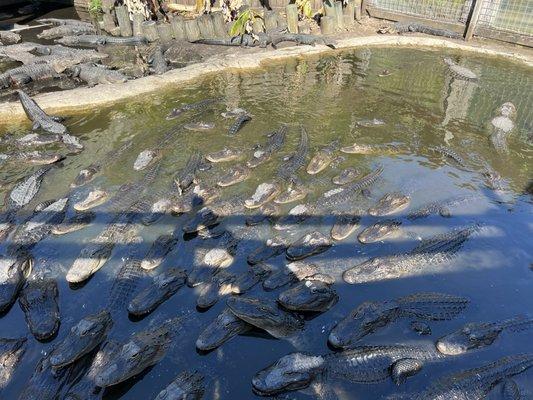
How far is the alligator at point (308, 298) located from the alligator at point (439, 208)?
2602 mm

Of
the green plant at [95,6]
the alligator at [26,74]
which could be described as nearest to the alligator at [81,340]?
the alligator at [26,74]

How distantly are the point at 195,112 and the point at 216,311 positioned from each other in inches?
285

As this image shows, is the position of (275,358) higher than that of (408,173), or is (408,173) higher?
(408,173)

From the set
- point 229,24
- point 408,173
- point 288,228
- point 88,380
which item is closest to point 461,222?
point 408,173

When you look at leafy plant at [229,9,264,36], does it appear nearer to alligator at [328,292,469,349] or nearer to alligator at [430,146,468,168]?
alligator at [430,146,468,168]

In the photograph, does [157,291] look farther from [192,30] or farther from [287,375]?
[192,30]

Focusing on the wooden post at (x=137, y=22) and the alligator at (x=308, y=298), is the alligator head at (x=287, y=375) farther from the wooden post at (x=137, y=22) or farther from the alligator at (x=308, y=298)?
the wooden post at (x=137, y=22)

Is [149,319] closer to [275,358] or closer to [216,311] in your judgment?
[216,311]

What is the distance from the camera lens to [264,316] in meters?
4.86

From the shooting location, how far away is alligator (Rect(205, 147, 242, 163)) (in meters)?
8.74

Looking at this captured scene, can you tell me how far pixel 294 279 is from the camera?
5602mm

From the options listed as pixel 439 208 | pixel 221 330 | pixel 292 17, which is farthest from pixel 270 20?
pixel 221 330

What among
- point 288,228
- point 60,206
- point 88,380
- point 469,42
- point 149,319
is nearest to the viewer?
point 88,380

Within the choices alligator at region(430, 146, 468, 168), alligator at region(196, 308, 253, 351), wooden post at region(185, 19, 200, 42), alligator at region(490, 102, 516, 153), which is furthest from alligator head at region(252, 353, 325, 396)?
wooden post at region(185, 19, 200, 42)
